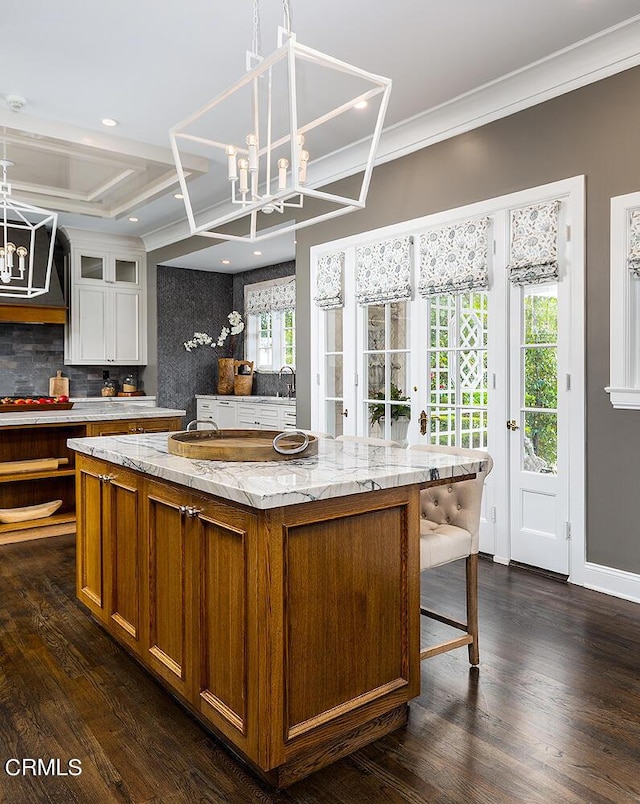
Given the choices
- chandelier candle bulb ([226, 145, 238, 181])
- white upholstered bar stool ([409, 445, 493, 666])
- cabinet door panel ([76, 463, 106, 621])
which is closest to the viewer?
chandelier candle bulb ([226, 145, 238, 181])

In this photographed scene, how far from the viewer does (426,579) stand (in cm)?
345

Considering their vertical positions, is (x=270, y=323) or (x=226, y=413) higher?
(x=270, y=323)

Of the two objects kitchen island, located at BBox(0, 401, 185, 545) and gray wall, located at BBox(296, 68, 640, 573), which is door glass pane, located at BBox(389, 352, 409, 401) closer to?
gray wall, located at BBox(296, 68, 640, 573)

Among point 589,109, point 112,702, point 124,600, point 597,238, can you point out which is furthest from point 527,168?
point 112,702

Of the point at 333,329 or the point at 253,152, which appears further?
the point at 333,329

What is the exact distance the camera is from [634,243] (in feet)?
10.1

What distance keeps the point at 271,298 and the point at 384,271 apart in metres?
3.31

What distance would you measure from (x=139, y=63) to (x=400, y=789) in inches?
143

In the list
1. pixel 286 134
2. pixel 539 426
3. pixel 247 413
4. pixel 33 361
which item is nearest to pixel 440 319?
pixel 539 426

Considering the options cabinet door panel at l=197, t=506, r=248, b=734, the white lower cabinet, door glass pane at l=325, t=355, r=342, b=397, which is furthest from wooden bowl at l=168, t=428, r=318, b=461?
the white lower cabinet

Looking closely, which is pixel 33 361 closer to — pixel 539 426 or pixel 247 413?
pixel 247 413

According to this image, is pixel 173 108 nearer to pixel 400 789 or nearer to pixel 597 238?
pixel 597 238

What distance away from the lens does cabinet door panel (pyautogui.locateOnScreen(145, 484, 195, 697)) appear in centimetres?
199

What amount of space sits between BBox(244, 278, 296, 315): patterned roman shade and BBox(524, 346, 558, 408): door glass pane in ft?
12.8
